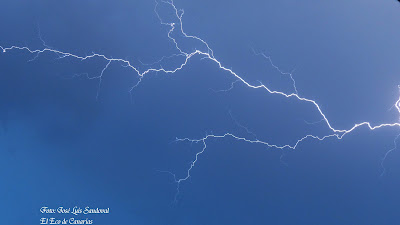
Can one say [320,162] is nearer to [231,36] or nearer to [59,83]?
[231,36]

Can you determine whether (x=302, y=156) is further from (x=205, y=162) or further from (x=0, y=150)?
(x=0, y=150)

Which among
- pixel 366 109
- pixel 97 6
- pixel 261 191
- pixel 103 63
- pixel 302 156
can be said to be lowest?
pixel 261 191

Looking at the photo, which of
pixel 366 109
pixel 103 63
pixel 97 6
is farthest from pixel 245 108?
pixel 97 6

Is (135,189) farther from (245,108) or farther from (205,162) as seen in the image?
(245,108)

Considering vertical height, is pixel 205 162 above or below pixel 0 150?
below

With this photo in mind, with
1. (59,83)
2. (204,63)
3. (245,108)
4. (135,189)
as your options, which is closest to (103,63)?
(59,83)

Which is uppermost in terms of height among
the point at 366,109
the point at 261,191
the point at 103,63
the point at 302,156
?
the point at 103,63

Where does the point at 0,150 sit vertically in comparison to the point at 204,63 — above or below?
below

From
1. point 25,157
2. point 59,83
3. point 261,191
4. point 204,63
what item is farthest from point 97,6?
point 261,191
